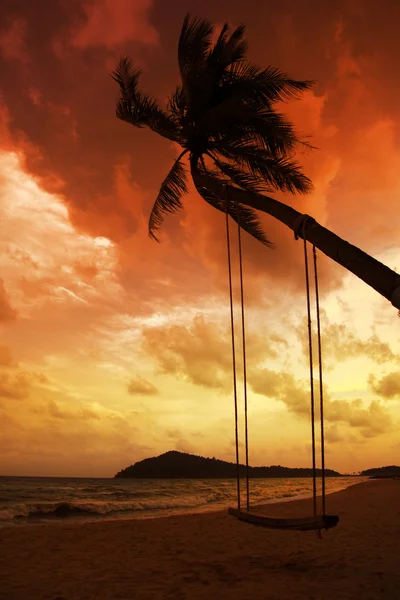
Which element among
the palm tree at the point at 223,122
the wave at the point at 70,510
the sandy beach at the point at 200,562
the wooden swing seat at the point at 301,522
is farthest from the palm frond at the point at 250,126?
the wave at the point at 70,510

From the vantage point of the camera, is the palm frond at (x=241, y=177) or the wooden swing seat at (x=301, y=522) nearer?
the wooden swing seat at (x=301, y=522)

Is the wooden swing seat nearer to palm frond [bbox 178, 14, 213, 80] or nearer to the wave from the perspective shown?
palm frond [bbox 178, 14, 213, 80]

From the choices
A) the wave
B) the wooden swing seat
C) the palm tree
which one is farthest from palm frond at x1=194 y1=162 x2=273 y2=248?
the wave

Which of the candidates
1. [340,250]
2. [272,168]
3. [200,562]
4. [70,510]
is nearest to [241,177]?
[272,168]

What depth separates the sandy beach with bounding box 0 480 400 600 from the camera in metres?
5.22

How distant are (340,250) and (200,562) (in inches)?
193

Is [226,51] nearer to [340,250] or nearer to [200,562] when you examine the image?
[340,250]

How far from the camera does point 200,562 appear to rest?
6.83 meters

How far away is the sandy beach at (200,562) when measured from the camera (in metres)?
5.22

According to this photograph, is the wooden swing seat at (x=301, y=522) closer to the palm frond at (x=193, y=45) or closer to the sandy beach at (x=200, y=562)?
the sandy beach at (x=200, y=562)

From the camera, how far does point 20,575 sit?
20.3ft

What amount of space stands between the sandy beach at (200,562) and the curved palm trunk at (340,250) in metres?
3.16

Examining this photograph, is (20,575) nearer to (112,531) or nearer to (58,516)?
(112,531)

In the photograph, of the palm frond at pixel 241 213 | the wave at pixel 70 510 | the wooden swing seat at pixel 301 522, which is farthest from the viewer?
the wave at pixel 70 510
